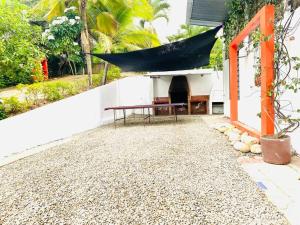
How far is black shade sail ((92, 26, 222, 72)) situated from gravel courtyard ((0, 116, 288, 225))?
297 centimetres

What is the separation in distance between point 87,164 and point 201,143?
2260 millimetres

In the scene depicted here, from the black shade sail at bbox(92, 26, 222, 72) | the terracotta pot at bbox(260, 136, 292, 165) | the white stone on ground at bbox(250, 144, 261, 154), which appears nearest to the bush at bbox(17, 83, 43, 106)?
the black shade sail at bbox(92, 26, 222, 72)

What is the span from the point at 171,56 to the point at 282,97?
13.1 ft

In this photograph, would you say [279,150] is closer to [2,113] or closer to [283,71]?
[283,71]

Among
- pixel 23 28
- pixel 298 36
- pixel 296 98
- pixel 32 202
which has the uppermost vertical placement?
pixel 23 28

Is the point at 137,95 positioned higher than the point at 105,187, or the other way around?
the point at 137,95

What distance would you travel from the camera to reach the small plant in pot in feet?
10.9

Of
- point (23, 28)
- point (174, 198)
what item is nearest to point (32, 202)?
point (174, 198)

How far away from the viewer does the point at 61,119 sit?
6.55 m

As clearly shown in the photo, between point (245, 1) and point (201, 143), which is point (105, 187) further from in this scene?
point (245, 1)

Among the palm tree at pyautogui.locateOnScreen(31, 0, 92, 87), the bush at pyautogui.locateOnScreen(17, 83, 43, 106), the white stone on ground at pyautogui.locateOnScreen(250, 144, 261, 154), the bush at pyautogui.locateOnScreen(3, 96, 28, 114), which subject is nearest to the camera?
the white stone on ground at pyautogui.locateOnScreen(250, 144, 261, 154)

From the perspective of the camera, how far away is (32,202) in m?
2.66

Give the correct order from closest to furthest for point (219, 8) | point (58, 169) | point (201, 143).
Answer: point (58, 169)
point (201, 143)
point (219, 8)

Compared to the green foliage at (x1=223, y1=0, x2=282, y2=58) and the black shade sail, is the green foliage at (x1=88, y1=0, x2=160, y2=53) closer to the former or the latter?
the black shade sail
